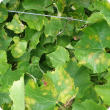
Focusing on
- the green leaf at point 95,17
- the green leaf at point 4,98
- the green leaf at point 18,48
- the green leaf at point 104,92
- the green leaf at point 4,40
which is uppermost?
the green leaf at point 95,17

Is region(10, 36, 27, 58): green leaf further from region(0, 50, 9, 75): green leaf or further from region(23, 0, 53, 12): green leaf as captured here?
region(23, 0, 53, 12): green leaf

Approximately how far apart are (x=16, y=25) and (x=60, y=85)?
1.81 feet

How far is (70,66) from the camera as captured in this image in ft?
2.51

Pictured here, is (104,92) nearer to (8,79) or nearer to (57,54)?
(57,54)

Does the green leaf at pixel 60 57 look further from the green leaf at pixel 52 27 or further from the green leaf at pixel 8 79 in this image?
the green leaf at pixel 8 79

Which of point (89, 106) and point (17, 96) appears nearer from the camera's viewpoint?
point (17, 96)

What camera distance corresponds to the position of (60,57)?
0.79 meters

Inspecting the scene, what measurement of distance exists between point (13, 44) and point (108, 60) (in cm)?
62

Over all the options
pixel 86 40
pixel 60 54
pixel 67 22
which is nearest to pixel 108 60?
pixel 86 40

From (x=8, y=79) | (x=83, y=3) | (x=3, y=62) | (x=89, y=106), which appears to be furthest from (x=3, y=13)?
(x=89, y=106)

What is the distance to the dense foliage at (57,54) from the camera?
0.56m

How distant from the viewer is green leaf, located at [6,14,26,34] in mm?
869

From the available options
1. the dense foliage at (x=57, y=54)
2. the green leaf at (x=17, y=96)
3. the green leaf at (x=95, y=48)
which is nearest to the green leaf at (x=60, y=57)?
the dense foliage at (x=57, y=54)

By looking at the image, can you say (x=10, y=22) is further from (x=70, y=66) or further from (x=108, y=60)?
(x=108, y=60)
